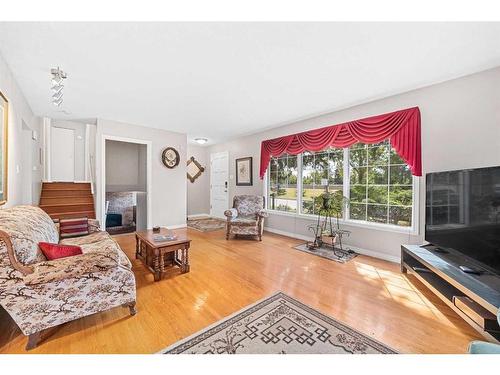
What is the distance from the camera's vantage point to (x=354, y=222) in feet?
11.4

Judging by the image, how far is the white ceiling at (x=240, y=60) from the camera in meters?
1.69

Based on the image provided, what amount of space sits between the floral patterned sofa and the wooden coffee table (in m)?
0.59

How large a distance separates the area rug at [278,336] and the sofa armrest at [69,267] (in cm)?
78

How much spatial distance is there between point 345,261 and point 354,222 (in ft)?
2.49

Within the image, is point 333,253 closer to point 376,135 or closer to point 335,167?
point 335,167

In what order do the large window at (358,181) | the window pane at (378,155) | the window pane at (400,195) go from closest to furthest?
1. the window pane at (400,195)
2. the large window at (358,181)
3. the window pane at (378,155)

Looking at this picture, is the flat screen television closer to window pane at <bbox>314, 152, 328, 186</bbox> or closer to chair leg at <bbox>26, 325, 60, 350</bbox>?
window pane at <bbox>314, 152, 328, 186</bbox>

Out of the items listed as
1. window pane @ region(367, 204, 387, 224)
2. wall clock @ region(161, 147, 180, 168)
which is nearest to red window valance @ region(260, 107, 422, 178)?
window pane @ region(367, 204, 387, 224)

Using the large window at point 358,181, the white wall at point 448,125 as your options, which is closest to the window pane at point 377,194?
the large window at point 358,181

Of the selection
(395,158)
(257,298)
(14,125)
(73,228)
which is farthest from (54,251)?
(395,158)

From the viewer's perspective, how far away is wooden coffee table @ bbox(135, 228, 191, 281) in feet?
7.82

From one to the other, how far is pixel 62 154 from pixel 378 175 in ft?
20.4

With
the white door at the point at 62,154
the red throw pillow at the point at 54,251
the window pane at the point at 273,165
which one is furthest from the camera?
the window pane at the point at 273,165

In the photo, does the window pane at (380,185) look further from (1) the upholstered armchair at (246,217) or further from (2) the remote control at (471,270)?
(1) the upholstered armchair at (246,217)
